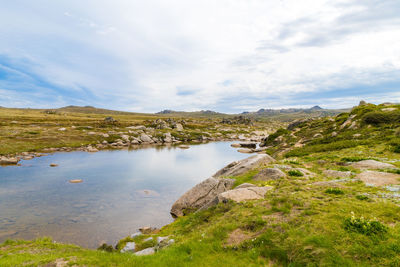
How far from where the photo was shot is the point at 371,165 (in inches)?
752

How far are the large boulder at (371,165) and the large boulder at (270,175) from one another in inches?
312

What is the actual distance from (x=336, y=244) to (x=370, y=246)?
1144 millimetres

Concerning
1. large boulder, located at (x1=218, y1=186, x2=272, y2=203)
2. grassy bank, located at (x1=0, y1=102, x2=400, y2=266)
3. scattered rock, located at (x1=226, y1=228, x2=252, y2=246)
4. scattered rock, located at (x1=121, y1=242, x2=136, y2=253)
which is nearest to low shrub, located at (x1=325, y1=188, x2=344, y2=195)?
grassy bank, located at (x1=0, y1=102, x2=400, y2=266)

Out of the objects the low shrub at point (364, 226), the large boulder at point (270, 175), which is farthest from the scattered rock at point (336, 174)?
the low shrub at point (364, 226)

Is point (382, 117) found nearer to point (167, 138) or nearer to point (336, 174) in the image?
point (336, 174)

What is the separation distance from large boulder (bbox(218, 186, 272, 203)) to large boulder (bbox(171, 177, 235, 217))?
5.36 meters

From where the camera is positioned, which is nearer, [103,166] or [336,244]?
[336,244]

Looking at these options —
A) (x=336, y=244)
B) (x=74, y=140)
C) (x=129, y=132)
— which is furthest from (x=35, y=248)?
(x=129, y=132)

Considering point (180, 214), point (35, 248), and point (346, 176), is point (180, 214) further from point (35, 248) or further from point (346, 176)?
point (346, 176)

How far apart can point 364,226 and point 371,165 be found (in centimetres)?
1431

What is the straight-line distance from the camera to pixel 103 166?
48.1 meters

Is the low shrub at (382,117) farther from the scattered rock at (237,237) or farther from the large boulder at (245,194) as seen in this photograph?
the scattered rock at (237,237)

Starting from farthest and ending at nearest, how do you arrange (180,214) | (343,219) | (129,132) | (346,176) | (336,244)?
(129,132) < (180,214) < (346,176) < (343,219) < (336,244)

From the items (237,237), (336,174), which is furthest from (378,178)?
(237,237)
